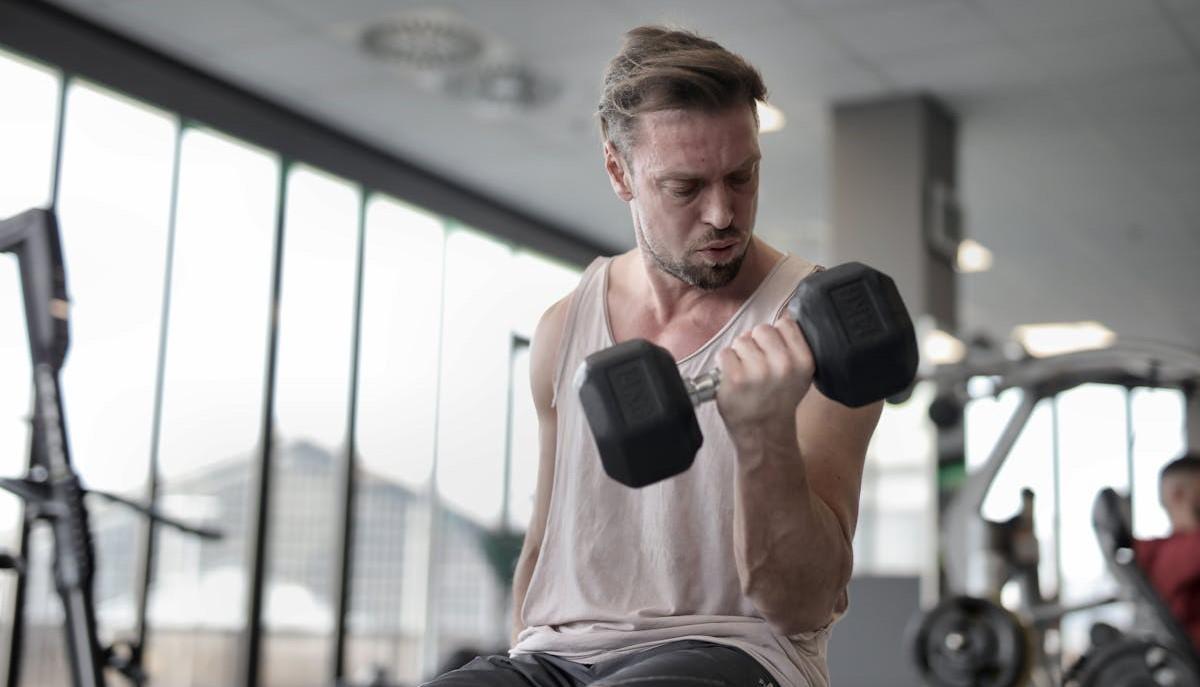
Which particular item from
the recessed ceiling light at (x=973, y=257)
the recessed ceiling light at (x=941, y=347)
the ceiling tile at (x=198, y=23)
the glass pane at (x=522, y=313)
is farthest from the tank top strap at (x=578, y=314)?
the recessed ceiling light at (x=973, y=257)

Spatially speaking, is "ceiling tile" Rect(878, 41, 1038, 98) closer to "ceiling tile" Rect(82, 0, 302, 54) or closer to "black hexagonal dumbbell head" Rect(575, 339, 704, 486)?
"ceiling tile" Rect(82, 0, 302, 54)

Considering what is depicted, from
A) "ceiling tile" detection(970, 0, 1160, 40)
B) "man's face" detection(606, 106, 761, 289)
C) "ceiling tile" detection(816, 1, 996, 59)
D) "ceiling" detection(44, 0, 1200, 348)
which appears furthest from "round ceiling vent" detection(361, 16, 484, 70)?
"man's face" detection(606, 106, 761, 289)

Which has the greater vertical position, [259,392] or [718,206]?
[259,392]

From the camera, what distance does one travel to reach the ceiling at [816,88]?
4.77 metres

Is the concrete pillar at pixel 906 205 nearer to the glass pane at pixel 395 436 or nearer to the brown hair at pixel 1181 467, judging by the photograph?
the brown hair at pixel 1181 467

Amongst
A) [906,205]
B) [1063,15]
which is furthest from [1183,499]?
[906,205]

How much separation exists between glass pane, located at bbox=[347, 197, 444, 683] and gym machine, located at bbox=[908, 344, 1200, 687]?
275cm

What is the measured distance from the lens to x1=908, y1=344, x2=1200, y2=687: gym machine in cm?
388

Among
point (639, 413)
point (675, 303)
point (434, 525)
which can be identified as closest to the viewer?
point (639, 413)

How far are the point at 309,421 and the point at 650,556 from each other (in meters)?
4.90

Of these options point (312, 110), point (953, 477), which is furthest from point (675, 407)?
point (312, 110)

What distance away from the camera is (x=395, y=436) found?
21.2 feet

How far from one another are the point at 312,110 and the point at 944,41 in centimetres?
276

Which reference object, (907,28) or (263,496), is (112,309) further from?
(907,28)
